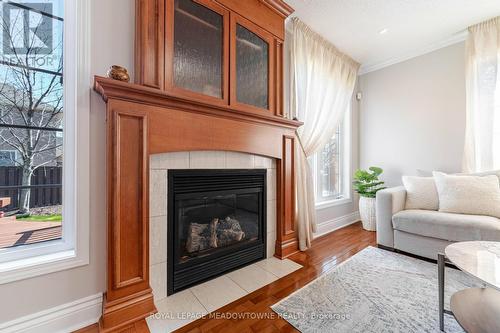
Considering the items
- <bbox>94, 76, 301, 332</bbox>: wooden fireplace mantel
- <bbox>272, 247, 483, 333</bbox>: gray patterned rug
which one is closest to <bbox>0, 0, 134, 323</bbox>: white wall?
<bbox>94, 76, 301, 332</bbox>: wooden fireplace mantel

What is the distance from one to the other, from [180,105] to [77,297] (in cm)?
138

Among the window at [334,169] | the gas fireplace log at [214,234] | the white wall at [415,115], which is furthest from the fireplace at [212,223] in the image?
the white wall at [415,115]

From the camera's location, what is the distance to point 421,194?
2512 mm

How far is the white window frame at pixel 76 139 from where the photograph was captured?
130 cm

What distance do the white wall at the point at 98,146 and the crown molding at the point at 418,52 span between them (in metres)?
3.61

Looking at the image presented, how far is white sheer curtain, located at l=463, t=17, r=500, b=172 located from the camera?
99.1 inches

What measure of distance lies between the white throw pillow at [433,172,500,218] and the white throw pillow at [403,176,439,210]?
0.30 ft

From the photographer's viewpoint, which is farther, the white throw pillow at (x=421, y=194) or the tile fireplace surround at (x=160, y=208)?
the white throw pillow at (x=421, y=194)

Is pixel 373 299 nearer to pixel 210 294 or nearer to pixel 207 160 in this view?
pixel 210 294

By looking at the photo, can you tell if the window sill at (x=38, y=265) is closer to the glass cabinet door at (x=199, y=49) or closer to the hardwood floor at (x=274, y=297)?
the hardwood floor at (x=274, y=297)

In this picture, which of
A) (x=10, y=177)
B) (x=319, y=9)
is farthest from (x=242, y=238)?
(x=319, y=9)

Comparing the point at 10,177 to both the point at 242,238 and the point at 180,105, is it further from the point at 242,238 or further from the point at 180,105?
the point at 242,238

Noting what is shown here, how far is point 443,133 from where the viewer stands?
2969mm

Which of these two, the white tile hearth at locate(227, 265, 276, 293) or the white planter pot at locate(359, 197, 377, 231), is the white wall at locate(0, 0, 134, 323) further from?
the white planter pot at locate(359, 197, 377, 231)
